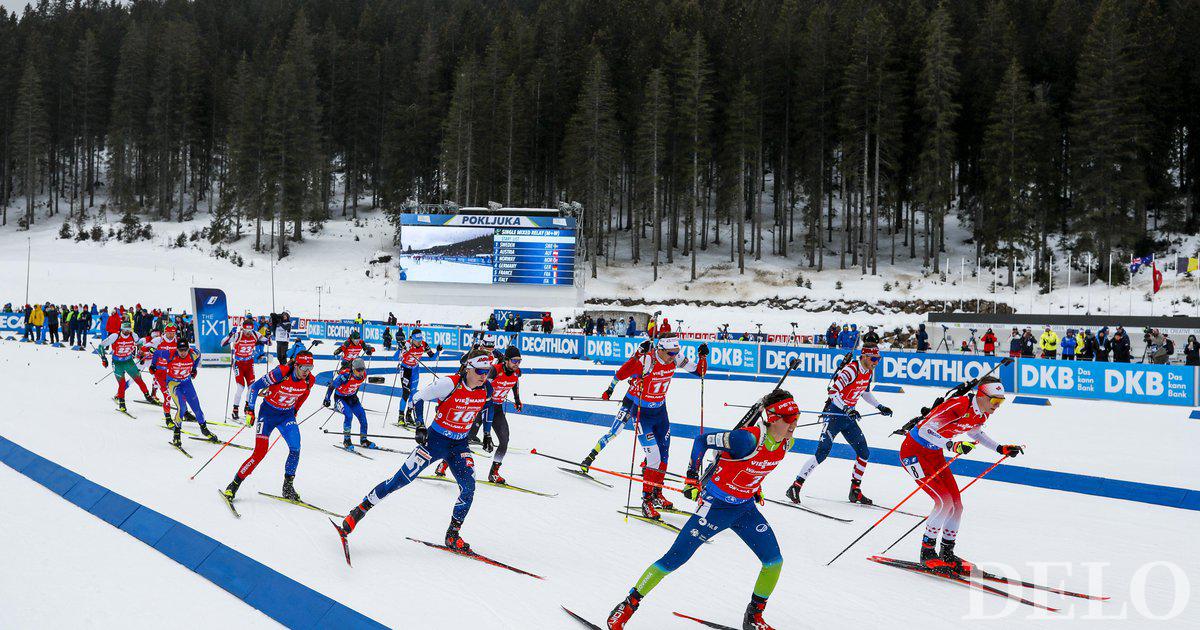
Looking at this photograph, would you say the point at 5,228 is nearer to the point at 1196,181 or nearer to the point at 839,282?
the point at 839,282

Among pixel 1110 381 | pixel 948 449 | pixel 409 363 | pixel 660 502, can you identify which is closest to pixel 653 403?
pixel 660 502

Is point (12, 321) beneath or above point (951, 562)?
above

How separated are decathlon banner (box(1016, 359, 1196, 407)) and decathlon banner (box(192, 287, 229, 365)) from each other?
987 inches

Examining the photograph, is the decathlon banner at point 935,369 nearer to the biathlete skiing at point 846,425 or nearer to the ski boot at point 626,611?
the biathlete skiing at point 846,425

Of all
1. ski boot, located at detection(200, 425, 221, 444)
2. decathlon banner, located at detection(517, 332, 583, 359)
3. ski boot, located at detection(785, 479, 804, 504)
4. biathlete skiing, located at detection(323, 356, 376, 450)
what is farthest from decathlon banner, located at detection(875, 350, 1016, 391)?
ski boot, located at detection(200, 425, 221, 444)

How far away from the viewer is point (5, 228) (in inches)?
2709

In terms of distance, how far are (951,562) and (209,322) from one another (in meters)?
25.7

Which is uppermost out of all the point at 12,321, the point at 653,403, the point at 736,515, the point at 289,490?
the point at 12,321

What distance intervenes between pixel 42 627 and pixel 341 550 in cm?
241

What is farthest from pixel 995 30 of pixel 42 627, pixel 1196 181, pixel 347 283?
pixel 42 627

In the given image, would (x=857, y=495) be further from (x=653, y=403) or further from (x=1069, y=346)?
(x=1069, y=346)

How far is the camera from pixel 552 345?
33125 mm

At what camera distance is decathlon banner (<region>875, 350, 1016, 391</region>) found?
869 inches

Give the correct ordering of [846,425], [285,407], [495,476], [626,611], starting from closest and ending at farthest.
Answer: [626,611] < [285,407] < [846,425] < [495,476]
